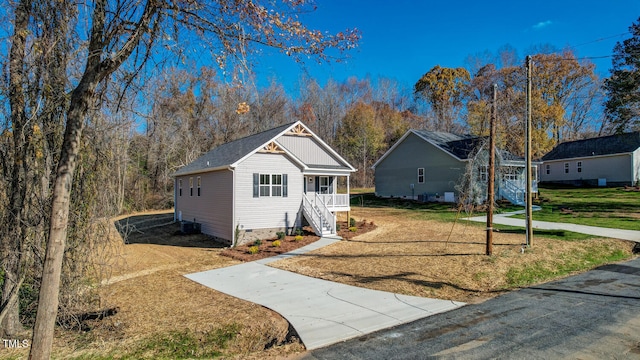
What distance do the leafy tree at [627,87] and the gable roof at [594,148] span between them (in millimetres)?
12315

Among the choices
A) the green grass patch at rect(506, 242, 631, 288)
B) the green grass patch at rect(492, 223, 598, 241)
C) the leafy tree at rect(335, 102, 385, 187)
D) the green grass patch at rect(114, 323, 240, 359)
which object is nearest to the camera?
the green grass patch at rect(114, 323, 240, 359)

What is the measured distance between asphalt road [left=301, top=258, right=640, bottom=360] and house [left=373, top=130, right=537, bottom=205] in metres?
17.2

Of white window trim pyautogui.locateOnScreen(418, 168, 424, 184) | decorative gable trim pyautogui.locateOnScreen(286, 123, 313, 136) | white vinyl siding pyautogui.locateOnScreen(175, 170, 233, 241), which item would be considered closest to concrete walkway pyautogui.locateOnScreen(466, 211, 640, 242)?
white window trim pyautogui.locateOnScreen(418, 168, 424, 184)

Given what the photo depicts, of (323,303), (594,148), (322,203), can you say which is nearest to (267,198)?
(322,203)

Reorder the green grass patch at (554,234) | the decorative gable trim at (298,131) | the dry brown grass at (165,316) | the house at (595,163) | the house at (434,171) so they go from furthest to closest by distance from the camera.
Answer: the house at (595,163) < the house at (434,171) < the decorative gable trim at (298,131) < the green grass patch at (554,234) < the dry brown grass at (165,316)

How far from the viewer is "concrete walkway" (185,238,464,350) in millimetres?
6505

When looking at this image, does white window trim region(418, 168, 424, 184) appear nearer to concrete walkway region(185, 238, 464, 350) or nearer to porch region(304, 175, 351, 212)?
porch region(304, 175, 351, 212)

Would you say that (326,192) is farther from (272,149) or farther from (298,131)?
(272,149)

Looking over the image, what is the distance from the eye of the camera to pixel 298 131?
834 inches

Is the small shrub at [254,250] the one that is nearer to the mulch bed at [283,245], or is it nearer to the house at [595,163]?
the mulch bed at [283,245]

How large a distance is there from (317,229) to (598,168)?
107 feet

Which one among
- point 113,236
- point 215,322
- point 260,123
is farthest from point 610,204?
point 260,123

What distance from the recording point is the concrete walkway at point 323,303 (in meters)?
6.51

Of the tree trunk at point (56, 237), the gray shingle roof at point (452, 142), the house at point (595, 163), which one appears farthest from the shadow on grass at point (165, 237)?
the house at point (595, 163)
